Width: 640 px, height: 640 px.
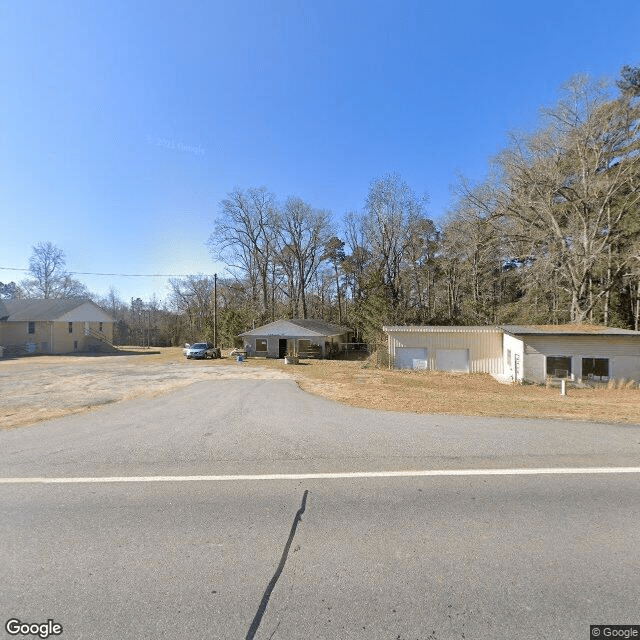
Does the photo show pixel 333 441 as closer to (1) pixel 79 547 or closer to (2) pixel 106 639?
(1) pixel 79 547

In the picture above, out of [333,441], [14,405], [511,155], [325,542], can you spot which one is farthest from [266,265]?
[325,542]

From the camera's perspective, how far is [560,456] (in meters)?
5.08

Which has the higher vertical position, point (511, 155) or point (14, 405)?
point (511, 155)

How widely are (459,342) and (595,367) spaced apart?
6.82m

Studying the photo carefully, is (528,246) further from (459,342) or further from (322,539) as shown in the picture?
(322,539)

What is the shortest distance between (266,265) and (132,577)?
4243cm

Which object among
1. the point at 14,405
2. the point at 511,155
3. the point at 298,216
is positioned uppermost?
the point at 298,216

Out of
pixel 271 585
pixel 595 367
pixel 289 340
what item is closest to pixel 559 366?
pixel 595 367

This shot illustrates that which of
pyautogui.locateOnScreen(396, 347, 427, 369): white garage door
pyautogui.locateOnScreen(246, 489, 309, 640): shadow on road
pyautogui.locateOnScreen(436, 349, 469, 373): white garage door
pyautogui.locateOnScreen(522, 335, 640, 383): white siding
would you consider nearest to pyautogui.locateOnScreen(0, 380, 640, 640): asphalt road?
pyautogui.locateOnScreen(246, 489, 309, 640): shadow on road

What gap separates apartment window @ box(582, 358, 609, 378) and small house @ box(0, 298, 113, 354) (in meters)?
43.5

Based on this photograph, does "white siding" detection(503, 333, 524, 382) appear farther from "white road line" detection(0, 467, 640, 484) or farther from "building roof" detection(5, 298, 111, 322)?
"building roof" detection(5, 298, 111, 322)

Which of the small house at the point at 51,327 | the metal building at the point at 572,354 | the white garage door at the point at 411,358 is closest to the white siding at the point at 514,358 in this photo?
the metal building at the point at 572,354

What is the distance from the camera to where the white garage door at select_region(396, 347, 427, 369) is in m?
21.5

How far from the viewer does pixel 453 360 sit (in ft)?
69.1
